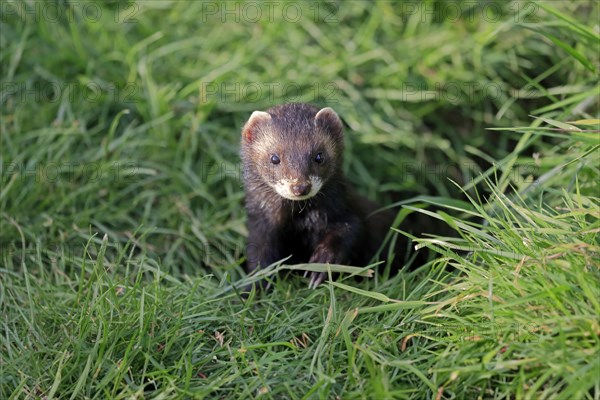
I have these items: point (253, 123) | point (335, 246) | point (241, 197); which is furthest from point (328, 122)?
point (241, 197)

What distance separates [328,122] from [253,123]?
53 centimetres

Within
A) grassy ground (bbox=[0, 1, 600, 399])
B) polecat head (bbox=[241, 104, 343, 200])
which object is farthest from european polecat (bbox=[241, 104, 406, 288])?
grassy ground (bbox=[0, 1, 600, 399])

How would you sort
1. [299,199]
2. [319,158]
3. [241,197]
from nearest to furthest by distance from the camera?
[299,199] → [319,158] → [241,197]

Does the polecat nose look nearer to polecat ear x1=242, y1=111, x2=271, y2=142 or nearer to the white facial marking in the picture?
the white facial marking

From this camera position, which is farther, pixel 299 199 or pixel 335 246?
pixel 335 246

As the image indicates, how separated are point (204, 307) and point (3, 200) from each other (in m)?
2.04

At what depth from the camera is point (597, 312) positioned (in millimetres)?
3418

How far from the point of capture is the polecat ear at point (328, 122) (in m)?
5.09

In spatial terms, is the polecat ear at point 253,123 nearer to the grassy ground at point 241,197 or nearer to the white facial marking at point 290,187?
the white facial marking at point 290,187

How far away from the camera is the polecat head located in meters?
4.83

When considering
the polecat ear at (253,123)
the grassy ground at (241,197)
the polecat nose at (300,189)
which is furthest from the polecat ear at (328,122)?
the grassy ground at (241,197)

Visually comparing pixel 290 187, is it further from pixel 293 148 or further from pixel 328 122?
pixel 328 122

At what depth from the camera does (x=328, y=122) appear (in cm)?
517

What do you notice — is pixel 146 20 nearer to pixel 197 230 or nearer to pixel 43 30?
pixel 43 30
